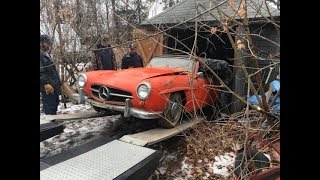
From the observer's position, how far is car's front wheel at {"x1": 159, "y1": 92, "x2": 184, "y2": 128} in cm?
529

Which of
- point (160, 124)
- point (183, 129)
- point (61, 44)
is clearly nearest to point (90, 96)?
point (160, 124)

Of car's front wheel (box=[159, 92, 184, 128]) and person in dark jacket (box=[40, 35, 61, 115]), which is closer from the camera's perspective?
car's front wheel (box=[159, 92, 184, 128])

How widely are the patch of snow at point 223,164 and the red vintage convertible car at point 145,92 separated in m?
0.94

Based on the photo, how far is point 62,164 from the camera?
A: 11.1 feet

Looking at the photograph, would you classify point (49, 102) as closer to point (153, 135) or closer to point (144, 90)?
point (144, 90)

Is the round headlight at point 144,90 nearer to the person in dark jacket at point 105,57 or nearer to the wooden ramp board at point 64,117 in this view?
the wooden ramp board at point 64,117

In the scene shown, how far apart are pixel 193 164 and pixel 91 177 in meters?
2.04

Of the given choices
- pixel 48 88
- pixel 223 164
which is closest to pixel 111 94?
pixel 48 88

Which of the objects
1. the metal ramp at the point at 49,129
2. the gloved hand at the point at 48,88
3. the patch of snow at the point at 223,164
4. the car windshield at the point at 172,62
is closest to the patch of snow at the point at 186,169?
the patch of snow at the point at 223,164

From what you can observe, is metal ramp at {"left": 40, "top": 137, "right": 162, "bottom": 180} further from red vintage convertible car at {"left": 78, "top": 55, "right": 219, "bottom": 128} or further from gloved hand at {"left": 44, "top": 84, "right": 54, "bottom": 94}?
gloved hand at {"left": 44, "top": 84, "right": 54, "bottom": 94}

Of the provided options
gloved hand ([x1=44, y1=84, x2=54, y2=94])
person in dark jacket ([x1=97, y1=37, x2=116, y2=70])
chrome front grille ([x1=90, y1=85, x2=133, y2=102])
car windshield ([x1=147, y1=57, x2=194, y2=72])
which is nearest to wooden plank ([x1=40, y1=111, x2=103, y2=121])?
chrome front grille ([x1=90, y1=85, x2=133, y2=102])

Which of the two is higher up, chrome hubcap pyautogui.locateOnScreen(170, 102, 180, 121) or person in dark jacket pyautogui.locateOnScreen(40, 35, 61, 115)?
person in dark jacket pyautogui.locateOnScreen(40, 35, 61, 115)
